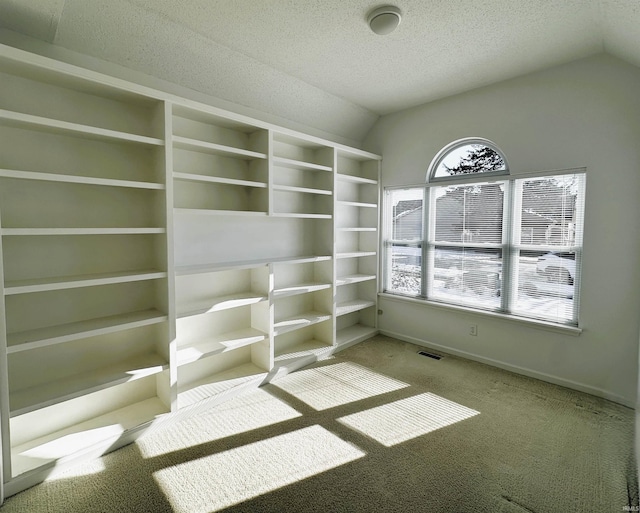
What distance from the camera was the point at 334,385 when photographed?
119 inches

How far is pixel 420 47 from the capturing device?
261 centimetres

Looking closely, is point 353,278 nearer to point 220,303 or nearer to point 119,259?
point 220,303

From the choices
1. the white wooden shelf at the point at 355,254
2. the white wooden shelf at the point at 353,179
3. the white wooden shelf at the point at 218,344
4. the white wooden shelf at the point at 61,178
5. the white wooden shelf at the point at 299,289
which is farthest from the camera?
the white wooden shelf at the point at 355,254

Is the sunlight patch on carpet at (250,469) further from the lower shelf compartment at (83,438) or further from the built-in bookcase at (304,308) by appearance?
the built-in bookcase at (304,308)

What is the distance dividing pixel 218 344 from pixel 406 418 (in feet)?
5.47

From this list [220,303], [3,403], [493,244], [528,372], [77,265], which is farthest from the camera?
[493,244]

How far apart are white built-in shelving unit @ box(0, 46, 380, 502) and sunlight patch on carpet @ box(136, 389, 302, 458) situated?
0.37ft

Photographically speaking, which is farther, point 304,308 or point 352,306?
point 352,306

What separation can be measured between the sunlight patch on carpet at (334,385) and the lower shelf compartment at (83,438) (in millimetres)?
1126

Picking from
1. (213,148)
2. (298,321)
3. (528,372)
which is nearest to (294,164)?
(213,148)

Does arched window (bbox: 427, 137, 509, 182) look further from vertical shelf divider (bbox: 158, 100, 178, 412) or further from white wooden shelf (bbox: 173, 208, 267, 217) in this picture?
vertical shelf divider (bbox: 158, 100, 178, 412)

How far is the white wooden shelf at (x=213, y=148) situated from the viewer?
2.44m

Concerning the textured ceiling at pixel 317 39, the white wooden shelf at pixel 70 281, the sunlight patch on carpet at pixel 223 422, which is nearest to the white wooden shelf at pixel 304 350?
the sunlight patch on carpet at pixel 223 422

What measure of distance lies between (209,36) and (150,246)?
5.47 ft
